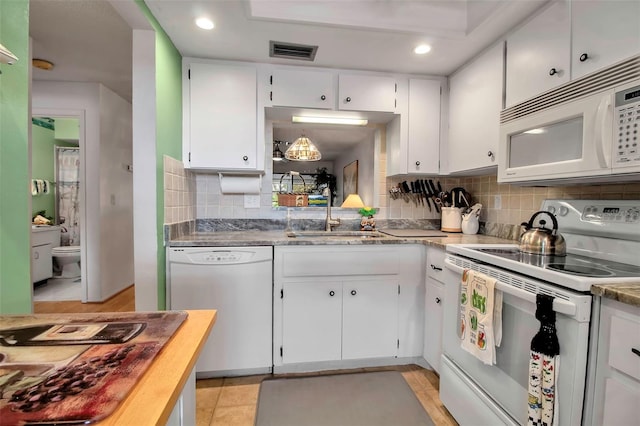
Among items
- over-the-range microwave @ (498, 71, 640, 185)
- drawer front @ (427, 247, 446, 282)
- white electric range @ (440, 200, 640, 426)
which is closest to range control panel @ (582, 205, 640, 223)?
white electric range @ (440, 200, 640, 426)

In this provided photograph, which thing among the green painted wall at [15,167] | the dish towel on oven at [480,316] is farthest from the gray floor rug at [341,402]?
the green painted wall at [15,167]

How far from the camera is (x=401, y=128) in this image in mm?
2334

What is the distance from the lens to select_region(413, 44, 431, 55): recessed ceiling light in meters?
1.92

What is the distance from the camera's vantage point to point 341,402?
5.60ft

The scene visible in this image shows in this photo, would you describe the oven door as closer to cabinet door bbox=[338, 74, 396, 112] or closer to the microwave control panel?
the microwave control panel

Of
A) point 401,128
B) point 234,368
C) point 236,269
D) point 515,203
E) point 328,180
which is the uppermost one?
point 401,128

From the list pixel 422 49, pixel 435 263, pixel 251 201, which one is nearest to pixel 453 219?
pixel 435 263

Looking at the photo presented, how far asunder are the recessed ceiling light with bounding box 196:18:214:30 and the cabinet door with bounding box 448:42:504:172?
1.71 m

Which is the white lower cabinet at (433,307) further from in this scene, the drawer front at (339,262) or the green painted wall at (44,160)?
the green painted wall at (44,160)

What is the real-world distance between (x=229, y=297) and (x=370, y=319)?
0.94 metres

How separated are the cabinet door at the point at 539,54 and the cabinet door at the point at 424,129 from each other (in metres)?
0.63

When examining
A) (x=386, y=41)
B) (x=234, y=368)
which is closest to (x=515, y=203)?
(x=386, y=41)

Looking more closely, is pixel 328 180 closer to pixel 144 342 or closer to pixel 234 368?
pixel 234 368

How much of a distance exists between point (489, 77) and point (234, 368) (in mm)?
2471
